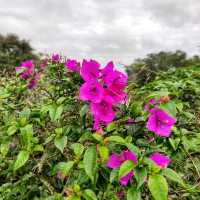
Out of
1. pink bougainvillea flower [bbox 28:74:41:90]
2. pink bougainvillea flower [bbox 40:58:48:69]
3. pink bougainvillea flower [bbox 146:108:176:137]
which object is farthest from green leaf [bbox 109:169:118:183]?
pink bougainvillea flower [bbox 28:74:41:90]

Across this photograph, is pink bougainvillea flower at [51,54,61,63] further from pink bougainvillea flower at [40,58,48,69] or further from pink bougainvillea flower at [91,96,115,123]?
pink bougainvillea flower at [91,96,115,123]

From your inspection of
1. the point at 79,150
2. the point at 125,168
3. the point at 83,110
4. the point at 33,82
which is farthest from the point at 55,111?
the point at 33,82

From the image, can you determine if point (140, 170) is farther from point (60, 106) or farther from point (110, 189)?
point (60, 106)

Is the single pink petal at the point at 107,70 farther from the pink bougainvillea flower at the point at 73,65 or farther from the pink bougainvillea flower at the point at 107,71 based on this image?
the pink bougainvillea flower at the point at 73,65

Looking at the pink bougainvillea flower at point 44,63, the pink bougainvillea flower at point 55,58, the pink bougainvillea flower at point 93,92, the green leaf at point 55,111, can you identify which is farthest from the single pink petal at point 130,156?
the pink bougainvillea flower at point 44,63

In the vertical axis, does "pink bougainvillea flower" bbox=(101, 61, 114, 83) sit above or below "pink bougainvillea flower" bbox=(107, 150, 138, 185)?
above

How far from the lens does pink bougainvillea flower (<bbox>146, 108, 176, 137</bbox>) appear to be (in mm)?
1634

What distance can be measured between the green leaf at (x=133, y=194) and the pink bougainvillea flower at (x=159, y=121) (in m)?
A: 0.25

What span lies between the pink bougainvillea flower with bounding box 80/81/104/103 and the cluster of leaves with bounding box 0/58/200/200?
4.0 inches

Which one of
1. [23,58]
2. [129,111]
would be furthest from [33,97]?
[23,58]

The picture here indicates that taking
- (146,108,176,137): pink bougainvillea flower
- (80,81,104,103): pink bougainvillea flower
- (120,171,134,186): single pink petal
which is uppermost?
(80,81,104,103): pink bougainvillea flower

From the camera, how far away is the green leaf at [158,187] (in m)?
1.38

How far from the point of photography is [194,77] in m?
3.70

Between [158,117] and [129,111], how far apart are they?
14 centimetres
